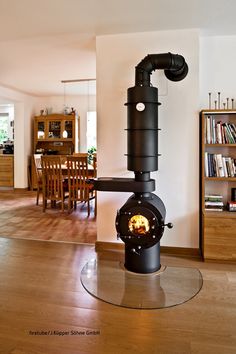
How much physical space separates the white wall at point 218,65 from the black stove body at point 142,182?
73 cm

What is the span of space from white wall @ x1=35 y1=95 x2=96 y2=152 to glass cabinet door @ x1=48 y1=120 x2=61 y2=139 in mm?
431

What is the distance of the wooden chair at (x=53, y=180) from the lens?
5.18 metres

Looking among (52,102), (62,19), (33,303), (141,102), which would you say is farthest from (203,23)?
(52,102)

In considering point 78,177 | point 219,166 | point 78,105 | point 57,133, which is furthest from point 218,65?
point 57,133

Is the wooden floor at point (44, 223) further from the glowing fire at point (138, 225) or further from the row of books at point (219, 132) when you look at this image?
the row of books at point (219, 132)

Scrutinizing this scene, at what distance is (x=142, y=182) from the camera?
8.63 ft

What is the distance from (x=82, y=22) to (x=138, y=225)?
6.81 ft

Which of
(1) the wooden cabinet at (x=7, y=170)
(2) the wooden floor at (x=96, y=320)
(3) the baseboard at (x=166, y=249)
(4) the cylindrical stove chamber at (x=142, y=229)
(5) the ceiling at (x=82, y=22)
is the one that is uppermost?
(5) the ceiling at (x=82, y=22)

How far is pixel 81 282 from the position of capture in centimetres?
256

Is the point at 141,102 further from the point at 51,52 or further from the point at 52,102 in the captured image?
the point at 52,102

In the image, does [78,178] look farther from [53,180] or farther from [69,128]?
[69,128]

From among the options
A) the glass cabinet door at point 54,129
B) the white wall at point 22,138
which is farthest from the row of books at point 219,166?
the white wall at point 22,138

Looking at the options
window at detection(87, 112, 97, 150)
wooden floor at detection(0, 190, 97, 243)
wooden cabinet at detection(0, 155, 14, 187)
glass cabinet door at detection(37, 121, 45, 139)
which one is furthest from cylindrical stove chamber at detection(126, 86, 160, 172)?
wooden cabinet at detection(0, 155, 14, 187)

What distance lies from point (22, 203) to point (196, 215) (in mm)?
3957
